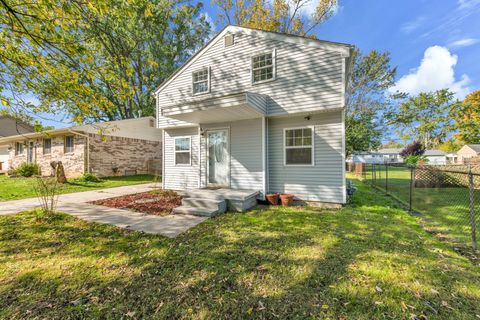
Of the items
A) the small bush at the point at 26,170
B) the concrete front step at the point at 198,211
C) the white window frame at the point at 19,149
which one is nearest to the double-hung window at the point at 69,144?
the small bush at the point at 26,170

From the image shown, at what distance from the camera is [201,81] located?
27.4ft

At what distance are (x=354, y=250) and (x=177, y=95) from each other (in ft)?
27.8

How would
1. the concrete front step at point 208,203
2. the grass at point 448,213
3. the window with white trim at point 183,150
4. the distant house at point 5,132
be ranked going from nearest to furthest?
the grass at point 448,213 < the concrete front step at point 208,203 < the window with white trim at point 183,150 < the distant house at point 5,132

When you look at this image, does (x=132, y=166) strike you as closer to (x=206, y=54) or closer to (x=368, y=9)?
(x=206, y=54)

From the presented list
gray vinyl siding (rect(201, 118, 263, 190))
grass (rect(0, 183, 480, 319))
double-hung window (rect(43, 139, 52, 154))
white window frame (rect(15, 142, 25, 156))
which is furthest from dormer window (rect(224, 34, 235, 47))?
white window frame (rect(15, 142, 25, 156))

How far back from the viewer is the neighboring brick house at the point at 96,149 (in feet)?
43.7

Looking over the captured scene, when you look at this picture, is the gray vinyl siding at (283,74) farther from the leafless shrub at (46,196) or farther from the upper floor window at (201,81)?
the leafless shrub at (46,196)

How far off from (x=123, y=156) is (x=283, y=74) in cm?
1362

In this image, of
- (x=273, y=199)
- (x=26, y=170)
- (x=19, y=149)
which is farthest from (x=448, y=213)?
(x=19, y=149)

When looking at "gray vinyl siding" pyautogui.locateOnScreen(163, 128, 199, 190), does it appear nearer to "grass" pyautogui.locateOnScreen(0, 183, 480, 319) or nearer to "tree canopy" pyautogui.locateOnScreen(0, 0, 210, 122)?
"tree canopy" pyautogui.locateOnScreen(0, 0, 210, 122)

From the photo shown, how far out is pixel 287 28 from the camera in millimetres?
14992

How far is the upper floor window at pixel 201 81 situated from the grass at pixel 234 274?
19.4 ft

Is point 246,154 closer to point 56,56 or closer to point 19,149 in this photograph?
point 56,56

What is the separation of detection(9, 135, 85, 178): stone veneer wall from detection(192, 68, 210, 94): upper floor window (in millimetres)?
9607
